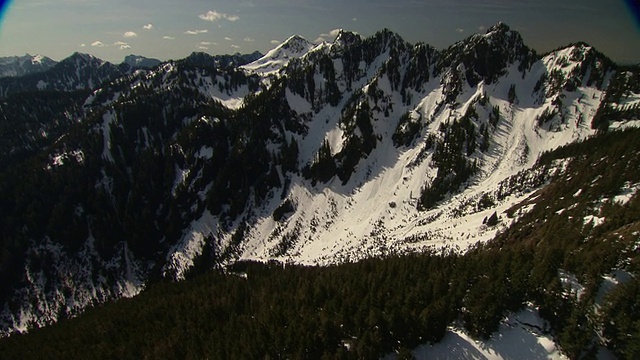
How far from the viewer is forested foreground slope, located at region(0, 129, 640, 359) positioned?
47.7 m

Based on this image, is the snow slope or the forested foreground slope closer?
the snow slope

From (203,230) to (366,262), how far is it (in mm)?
136411

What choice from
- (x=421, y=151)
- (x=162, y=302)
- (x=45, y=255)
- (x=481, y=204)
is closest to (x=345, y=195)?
(x=421, y=151)

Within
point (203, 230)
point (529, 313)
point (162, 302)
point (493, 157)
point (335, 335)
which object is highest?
point (493, 157)

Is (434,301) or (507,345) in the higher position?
(434,301)

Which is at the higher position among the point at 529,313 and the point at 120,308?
the point at 529,313

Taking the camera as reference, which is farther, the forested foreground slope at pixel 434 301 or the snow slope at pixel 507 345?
the forested foreground slope at pixel 434 301

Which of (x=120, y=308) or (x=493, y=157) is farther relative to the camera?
(x=493, y=157)

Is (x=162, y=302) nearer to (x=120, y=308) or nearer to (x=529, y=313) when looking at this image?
(x=120, y=308)

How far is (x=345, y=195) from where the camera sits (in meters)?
198

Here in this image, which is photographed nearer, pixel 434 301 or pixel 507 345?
pixel 507 345

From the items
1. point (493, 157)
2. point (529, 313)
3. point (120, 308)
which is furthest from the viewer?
point (493, 157)

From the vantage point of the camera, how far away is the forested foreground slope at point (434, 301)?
156ft

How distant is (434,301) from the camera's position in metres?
55.2
